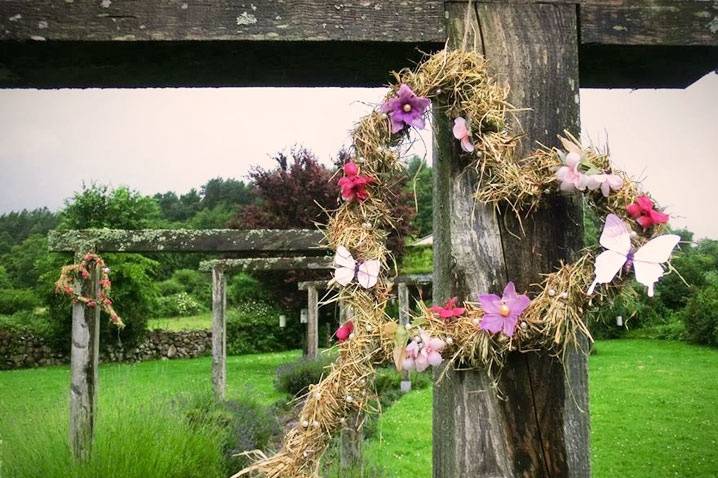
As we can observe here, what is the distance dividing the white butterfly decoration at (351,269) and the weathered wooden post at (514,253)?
19 centimetres

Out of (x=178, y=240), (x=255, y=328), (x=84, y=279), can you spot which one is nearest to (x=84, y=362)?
(x=84, y=279)

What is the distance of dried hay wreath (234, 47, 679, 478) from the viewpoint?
1559 mm

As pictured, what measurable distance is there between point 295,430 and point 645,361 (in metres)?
14.5

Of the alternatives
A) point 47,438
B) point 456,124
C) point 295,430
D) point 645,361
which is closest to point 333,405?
point 295,430

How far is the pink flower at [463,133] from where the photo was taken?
164 cm

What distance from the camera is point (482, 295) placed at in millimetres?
1552

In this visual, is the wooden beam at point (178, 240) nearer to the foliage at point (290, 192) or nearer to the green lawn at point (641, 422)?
the green lawn at point (641, 422)

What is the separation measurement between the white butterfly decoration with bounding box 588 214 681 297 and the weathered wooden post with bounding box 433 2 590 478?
0.17 meters

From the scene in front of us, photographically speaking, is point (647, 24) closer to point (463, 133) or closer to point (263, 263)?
point (463, 133)

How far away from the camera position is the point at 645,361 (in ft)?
47.6

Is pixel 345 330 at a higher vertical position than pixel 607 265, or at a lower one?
lower

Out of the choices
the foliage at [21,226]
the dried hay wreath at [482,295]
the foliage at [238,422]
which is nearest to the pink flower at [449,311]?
the dried hay wreath at [482,295]

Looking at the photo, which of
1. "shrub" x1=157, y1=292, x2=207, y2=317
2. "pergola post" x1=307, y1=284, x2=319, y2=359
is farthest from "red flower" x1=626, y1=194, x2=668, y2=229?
"shrub" x1=157, y1=292, x2=207, y2=317

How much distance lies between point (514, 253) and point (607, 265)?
0.79 ft
